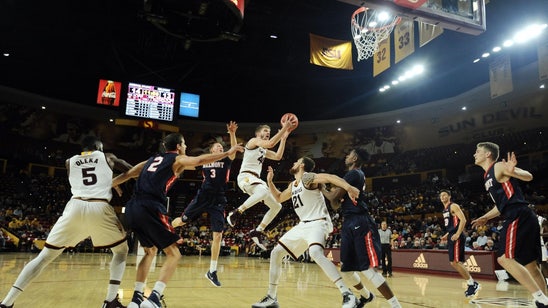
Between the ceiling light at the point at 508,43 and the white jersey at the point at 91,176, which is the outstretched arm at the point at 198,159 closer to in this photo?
the white jersey at the point at 91,176

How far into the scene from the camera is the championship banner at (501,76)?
1514 cm

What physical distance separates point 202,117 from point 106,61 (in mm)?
10709

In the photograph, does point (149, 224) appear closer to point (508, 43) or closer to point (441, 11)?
point (441, 11)

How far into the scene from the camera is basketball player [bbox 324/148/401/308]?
4.75 metres

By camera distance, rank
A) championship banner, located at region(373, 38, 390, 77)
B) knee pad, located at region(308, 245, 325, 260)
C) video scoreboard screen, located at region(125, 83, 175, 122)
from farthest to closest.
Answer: video scoreboard screen, located at region(125, 83, 175, 122), championship banner, located at region(373, 38, 390, 77), knee pad, located at region(308, 245, 325, 260)

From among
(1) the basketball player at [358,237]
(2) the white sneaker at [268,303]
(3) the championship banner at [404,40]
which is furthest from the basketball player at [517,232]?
(3) the championship banner at [404,40]

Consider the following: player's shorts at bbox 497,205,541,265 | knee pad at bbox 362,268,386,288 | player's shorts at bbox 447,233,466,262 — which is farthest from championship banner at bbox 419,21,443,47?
knee pad at bbox 362,268,386,288

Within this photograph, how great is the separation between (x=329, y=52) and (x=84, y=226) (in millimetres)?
12580

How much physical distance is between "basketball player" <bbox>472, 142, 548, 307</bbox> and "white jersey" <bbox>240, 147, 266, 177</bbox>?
371cm

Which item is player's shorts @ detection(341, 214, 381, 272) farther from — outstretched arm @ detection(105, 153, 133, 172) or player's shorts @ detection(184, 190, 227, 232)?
player's shorts @ detection(184, 190, 227, 232)

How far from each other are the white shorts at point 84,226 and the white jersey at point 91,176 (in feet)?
0.39

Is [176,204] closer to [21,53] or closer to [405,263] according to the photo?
[21,53]

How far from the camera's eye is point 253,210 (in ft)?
105

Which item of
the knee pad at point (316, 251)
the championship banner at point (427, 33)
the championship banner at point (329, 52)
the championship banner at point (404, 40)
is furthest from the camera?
the championship banner at point (329, 52)
